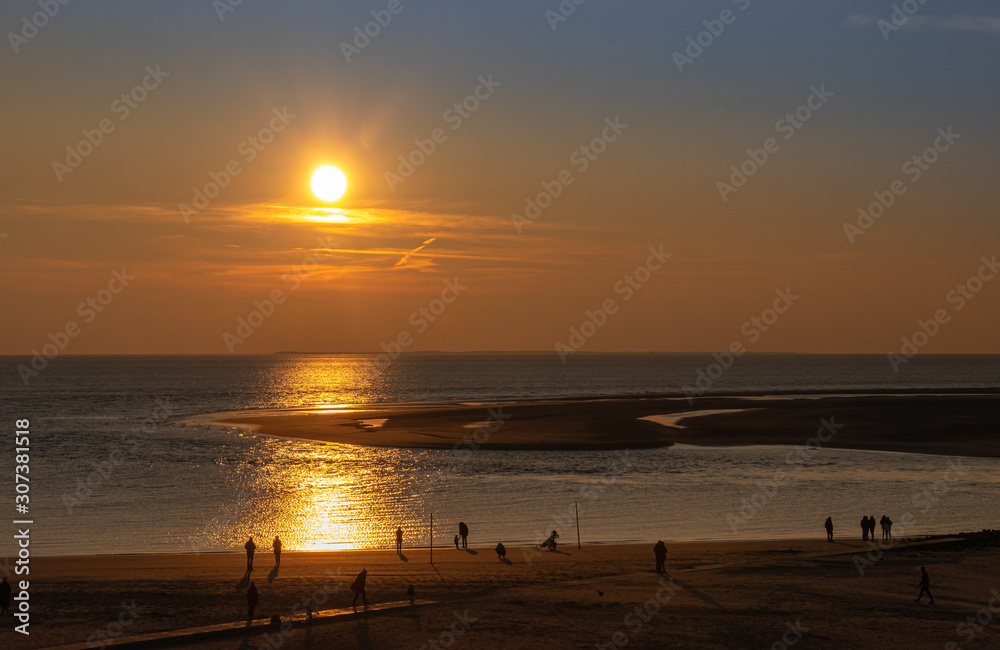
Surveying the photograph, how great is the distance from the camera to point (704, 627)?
2473 centimetres

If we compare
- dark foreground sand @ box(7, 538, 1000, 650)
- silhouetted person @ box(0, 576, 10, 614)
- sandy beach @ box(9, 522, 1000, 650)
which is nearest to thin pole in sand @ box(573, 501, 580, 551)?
sandy beach @ box(9, 522, 1000, 650)

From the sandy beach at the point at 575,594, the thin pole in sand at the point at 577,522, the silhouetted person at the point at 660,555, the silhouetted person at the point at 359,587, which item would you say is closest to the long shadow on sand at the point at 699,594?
the sandy beach at the point at 575,594

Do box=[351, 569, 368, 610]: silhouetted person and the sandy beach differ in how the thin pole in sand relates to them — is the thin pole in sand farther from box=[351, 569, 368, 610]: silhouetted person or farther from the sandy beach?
box=[351, 569, 368, 610]: silhouetted person

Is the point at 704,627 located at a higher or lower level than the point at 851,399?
lower

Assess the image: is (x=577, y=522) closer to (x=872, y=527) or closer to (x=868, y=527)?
(x=868, y=527)

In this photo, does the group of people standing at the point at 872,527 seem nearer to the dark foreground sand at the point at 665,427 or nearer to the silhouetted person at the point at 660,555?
the silhouetted person at the point at 660,555

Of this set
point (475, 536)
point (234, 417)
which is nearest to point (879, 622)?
point (475, 536)

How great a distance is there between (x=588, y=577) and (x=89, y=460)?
52158 mm

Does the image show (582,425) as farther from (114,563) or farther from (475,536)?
(114,563)

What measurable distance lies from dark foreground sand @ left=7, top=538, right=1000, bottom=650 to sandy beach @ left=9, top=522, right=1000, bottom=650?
77mm

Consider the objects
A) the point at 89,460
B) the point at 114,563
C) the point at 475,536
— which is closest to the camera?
the point at 114,563

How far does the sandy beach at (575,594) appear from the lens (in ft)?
78.6

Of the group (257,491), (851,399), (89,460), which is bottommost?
(257,491)

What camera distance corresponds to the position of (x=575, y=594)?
28203 mm
